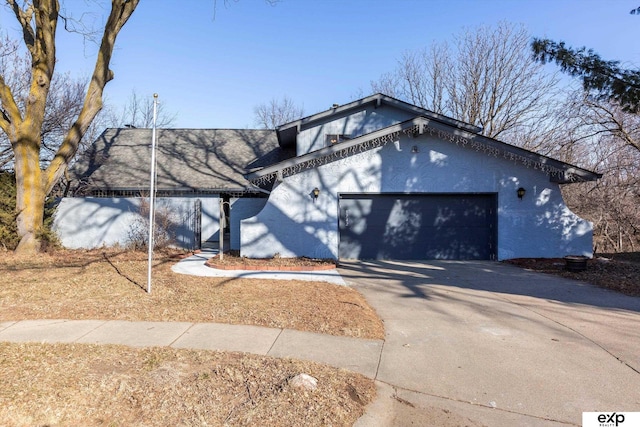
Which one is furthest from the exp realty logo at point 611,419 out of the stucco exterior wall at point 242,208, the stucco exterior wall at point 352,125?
the stucco exterior wall at point 352,125

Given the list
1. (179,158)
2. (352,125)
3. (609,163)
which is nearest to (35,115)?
(179,158)

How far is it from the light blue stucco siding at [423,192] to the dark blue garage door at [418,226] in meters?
0.38

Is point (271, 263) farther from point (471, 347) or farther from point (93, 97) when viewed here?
point (93, 97)

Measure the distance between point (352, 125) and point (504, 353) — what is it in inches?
483

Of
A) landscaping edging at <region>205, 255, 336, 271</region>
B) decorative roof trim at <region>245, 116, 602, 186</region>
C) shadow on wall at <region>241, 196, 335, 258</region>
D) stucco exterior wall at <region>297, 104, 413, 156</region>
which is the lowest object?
landscaping edging at <region>205, 255, 336, 271</region>

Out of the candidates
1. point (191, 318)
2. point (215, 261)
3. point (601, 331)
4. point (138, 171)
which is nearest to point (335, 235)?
point (215, 261)

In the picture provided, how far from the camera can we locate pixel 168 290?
24.5ft

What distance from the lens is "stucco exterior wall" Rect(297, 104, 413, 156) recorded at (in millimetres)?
15742

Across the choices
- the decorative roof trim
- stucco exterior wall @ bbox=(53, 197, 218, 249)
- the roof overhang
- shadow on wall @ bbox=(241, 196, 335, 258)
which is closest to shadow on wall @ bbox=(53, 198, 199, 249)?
stucco exterior wall @ bbox=(53, 197, 218, 249)

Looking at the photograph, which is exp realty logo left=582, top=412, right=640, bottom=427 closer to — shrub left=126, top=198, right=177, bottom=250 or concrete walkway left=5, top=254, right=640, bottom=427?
concrete walkway left=5, top=254, right=640, bottom=427

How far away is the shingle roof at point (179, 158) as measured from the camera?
53.6 ft

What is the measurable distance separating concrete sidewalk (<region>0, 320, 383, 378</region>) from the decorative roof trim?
261 inches

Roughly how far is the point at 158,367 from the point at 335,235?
340 inches

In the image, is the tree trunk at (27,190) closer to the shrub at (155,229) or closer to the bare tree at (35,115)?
the bare tree at (35,115)
